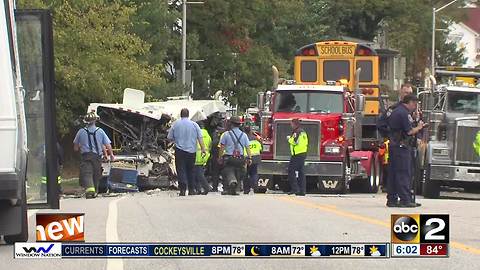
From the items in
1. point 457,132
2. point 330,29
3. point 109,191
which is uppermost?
point 330,29

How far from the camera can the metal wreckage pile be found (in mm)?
27781

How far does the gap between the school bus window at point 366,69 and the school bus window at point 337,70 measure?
372 millimetres

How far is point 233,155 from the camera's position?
2277 cm

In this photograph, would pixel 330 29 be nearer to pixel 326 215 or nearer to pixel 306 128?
pixel 306 128

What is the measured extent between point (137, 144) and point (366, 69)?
6835 millimetres

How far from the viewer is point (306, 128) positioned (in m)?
26.1

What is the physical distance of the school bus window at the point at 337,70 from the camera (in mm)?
29594

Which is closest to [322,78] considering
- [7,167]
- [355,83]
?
[355,83]

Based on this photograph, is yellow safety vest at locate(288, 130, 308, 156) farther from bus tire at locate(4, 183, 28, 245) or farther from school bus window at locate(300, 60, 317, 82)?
bus tire at locate(4, 183, 28, 245)

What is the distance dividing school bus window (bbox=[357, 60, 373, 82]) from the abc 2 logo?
20534mm

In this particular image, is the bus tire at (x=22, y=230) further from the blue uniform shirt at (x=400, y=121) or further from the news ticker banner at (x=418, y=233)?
the blue uniform shirt at (x=400, y=121)

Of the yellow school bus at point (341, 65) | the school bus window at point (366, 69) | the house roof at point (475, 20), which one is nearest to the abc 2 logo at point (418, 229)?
the yellow school bus at point (341, 65)

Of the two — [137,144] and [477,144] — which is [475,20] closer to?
[137,144]

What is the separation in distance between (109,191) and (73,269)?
16.9 metres
